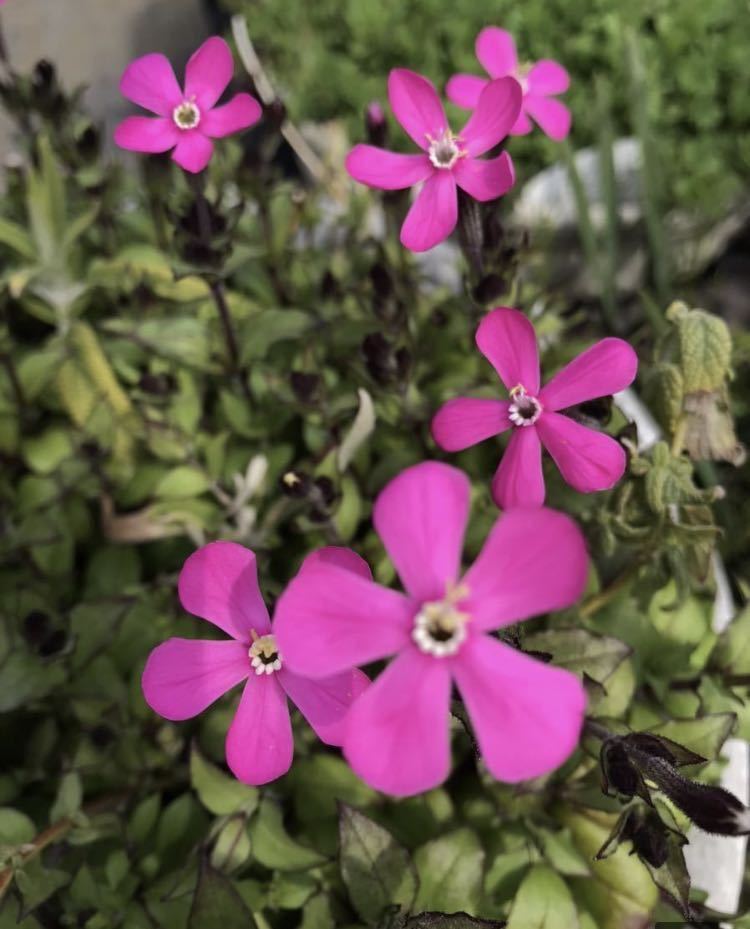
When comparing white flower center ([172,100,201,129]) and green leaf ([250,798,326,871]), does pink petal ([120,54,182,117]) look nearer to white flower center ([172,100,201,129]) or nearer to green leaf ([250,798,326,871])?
white flower center ([172,100,201,129])

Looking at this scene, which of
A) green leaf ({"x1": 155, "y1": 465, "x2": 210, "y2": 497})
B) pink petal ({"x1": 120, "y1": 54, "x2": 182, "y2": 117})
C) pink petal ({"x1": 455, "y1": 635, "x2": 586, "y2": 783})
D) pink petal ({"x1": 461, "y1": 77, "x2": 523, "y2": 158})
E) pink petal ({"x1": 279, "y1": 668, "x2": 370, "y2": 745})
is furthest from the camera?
green leaf ({"x1": 155, "y1": 465, "x2": 210, "y2": 497})

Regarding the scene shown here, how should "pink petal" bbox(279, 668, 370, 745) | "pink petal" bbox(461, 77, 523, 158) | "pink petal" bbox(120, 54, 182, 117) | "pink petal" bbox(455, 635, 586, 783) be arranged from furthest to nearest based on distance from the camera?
Result: "pink petal" bbox(120, 54, 182, 117)
"pink petal" bbox(461, 77, 523, 158)
"pink petal" bbox(279, 668, 370, 745)
"pink petal" bbox(455, 635, 586, 783)

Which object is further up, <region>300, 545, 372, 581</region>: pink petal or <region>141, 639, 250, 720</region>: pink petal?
<region>300, 545, 372, 581</region>: pink petal

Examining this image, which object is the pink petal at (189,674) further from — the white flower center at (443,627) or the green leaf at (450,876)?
the green leaf at (450,876)

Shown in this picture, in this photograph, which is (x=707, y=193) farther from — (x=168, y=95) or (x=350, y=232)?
(x=168, y=95)

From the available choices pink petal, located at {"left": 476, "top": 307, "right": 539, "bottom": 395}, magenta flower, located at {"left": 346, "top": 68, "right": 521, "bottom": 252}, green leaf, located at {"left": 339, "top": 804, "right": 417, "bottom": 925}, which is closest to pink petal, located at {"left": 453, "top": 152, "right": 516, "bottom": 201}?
magenta flower, located at {"left": 346, "top": 68, "right": 521, "bottom": 252}

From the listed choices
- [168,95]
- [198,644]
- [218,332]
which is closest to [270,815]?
[198,644]
